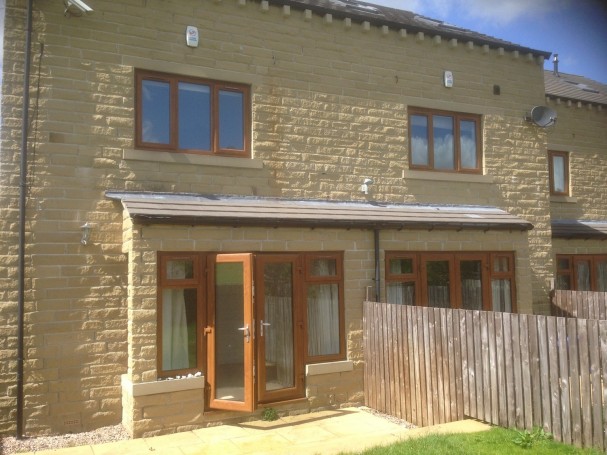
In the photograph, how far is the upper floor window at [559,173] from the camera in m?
13.2

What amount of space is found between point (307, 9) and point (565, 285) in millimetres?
8659

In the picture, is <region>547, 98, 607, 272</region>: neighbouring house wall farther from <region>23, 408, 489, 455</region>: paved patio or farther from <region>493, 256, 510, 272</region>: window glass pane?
<region>23, 408, 489, 455</region>: paved patio

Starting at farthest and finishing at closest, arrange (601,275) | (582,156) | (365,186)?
1. (582,156)
2. (601,275)
3. (365,186)

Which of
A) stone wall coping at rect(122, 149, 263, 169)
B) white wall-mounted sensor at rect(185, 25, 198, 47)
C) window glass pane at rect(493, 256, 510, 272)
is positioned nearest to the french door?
stone wall coping at rect(122, 149, 263, 169)

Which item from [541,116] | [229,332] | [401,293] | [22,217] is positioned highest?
[541,116]

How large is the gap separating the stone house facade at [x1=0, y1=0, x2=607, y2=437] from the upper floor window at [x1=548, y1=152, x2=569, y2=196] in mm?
3221

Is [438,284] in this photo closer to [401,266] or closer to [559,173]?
[401,266]

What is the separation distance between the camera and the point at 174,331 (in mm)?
7320

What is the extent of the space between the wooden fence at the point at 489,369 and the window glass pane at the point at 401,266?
0.95m

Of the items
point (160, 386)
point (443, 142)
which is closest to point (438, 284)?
point (443, 142)

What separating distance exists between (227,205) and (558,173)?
9.32 metres

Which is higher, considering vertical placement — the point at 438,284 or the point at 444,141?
the point at 444,141

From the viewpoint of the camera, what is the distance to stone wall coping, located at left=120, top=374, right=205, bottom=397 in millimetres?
6750

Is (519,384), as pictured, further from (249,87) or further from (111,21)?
(111,21)
